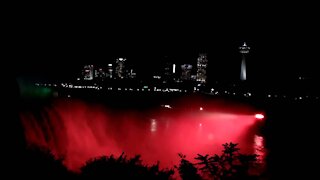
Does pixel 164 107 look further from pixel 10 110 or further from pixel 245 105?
pixel 10 110

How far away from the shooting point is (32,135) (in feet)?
46.2

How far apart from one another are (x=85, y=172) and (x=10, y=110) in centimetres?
178

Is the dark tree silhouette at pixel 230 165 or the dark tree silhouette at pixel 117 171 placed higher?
the dark tree silhouette at pixel 230 165

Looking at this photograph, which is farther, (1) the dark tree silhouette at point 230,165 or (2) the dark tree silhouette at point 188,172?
(2) the dark tree silhouette at point 188,172

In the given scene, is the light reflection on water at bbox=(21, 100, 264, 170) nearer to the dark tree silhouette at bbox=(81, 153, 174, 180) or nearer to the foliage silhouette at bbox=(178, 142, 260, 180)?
the dark tree silhouette at bbox=(81, 153, 174, 180)

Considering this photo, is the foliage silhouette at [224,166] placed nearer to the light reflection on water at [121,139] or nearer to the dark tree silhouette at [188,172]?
the dark tree silhouette at [188,172]

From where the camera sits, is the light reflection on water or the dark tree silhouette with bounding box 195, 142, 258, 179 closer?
the dark tree silhouette with bounding box 195, 142, 258, 179

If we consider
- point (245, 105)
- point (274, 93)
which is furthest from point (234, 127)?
point (274, 93)

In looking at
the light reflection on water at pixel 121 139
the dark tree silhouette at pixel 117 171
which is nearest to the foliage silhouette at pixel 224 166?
the dark tree silhouette at pixel 117 171

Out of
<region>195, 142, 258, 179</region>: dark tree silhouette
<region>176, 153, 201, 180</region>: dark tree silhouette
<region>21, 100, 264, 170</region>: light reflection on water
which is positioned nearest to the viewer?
<region>195, 142, 258, 179</region>: dark tree silhouette

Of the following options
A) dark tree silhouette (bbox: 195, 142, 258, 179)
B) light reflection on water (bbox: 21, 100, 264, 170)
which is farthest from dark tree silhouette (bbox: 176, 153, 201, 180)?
light reflection on water (bbox: 21, 100, 264, 170)

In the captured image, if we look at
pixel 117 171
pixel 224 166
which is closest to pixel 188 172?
pixel 224 166

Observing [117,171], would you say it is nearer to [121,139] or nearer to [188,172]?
[188,172]

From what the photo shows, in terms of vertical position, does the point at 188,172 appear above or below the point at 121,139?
above
